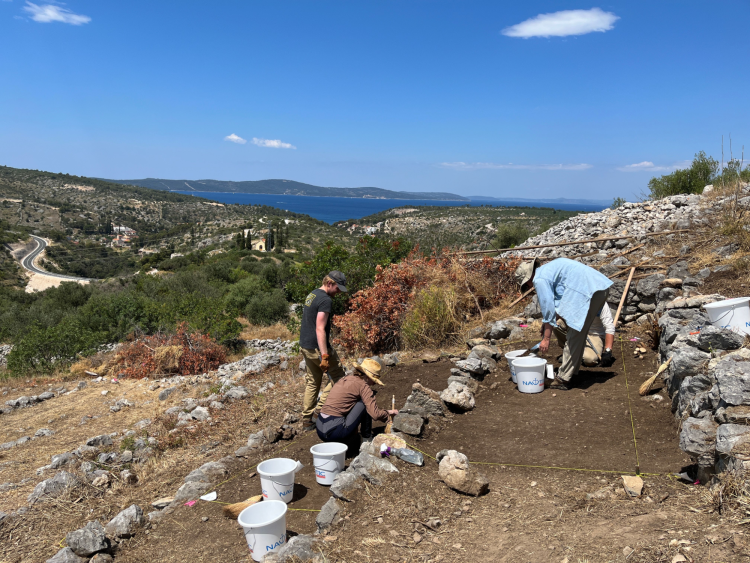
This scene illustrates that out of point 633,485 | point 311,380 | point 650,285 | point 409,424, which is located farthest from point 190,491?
point 650,285

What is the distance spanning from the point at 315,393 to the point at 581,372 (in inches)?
135

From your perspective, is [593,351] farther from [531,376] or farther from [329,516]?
[329,516]

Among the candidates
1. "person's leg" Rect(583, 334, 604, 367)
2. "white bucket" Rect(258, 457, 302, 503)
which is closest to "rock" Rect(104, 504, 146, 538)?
"white bucket" Rect(258, 457, 302, 503)

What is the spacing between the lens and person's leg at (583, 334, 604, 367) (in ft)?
20.7

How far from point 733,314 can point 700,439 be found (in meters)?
2.16

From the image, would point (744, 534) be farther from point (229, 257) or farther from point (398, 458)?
point (229, 257)

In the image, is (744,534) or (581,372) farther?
(581,372)

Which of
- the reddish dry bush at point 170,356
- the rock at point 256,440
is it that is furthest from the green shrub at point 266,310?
the rock at point 256,440

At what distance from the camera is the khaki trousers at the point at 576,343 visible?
5695 millimetres

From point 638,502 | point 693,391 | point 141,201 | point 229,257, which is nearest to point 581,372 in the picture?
point 693,391

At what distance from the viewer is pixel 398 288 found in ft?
33.1

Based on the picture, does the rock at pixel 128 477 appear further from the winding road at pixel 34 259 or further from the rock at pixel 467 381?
the winding road at pixel 34 259

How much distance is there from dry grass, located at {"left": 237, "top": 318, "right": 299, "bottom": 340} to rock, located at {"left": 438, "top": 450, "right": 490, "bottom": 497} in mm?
11408

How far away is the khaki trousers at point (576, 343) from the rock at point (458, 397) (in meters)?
1.16
